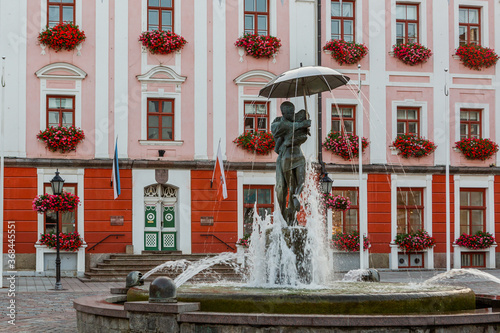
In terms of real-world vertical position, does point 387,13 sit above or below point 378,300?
above

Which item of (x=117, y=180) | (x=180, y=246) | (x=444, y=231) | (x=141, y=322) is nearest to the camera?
(x=141, y=322)

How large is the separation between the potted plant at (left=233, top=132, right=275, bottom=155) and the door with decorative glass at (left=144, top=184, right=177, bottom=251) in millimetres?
2735

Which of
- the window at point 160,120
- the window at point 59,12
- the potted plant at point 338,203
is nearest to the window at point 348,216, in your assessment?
the potted plant at point 338,203

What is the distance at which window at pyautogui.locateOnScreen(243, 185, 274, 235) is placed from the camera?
29.2m

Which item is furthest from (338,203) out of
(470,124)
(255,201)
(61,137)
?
(61,137)

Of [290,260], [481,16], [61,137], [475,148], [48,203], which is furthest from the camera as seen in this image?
[481,16]

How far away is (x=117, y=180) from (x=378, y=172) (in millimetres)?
9289

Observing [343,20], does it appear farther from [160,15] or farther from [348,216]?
[348,216]

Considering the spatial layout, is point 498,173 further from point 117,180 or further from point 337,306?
point 337,306

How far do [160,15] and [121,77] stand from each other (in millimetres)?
2546

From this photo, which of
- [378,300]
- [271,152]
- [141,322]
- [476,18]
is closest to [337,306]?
[378,300]

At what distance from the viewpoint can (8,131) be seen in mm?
27484

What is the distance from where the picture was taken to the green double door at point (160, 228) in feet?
93.4

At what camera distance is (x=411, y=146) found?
30.1 meters
